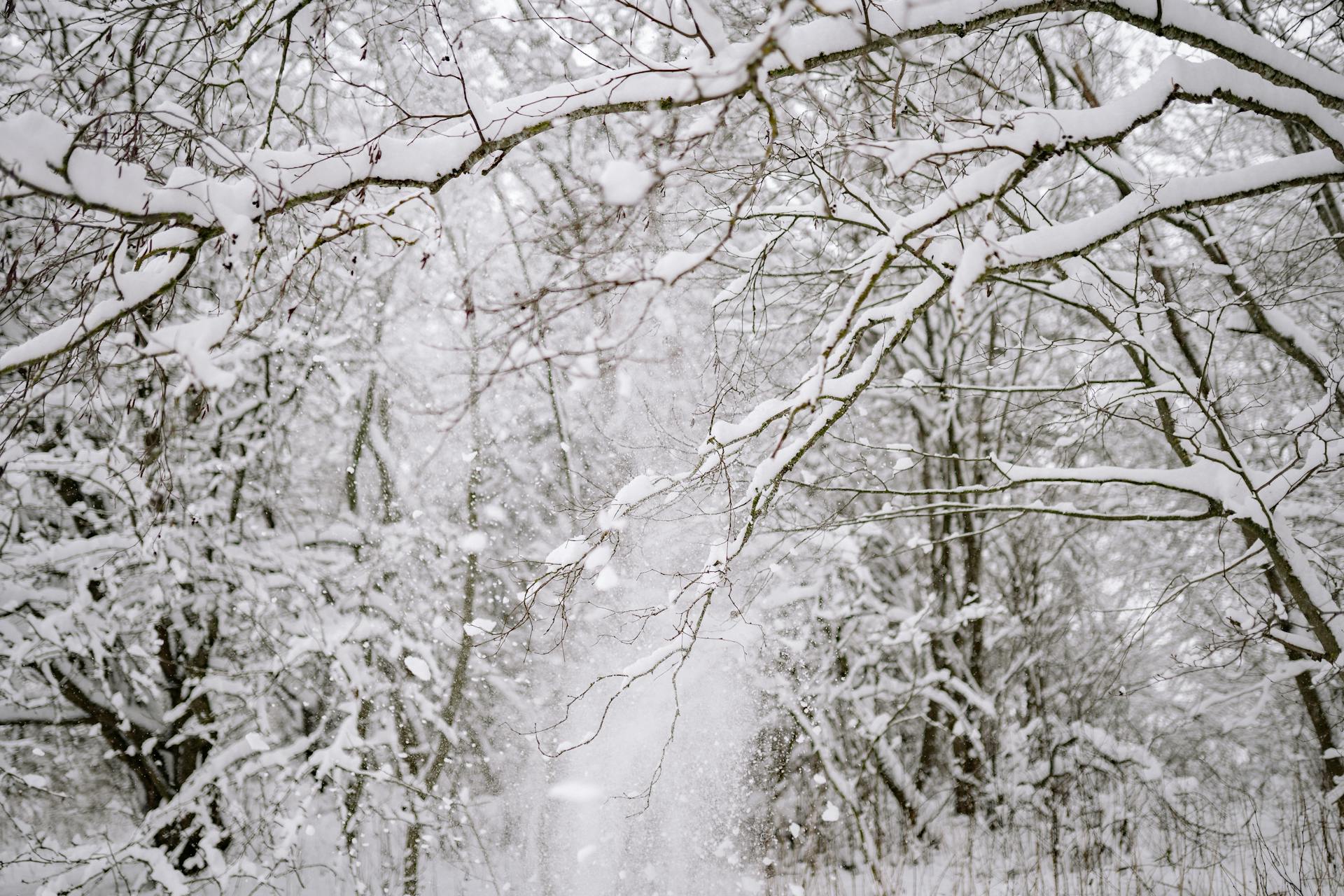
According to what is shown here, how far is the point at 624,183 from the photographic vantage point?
1.37 metres

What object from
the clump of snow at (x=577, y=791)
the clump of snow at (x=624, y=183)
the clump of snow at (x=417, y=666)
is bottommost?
the clump of snow at (x=577, y=791)

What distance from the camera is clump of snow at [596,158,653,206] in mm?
1363

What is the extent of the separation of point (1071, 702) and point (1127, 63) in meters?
6.12

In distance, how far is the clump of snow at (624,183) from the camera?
4.47 ft

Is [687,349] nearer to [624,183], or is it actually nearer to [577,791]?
[577,791]

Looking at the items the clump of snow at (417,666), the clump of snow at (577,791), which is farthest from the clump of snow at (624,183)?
the clump of snow at (577,791)

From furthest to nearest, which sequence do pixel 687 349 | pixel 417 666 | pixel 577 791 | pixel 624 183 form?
pixel 687 349
pixel 577 791
pixel 417 666
pixel 624 183

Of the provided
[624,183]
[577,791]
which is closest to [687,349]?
[577,791]

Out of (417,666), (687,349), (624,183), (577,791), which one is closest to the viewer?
(624,183)

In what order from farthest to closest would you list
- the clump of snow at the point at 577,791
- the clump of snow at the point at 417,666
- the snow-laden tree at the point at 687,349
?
1. the clump of snow at the point at 577,791
2. the clump of snow at the point at 417,666
3. the snow-laden tree at the point at 687,349

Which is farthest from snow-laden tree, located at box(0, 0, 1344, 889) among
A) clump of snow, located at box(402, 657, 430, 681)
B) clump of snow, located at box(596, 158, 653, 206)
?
clump of snow, located at box(402, 657, 430, 681)

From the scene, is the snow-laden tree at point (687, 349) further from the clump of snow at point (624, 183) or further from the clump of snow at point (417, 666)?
the clump of snow at point (417, 666)

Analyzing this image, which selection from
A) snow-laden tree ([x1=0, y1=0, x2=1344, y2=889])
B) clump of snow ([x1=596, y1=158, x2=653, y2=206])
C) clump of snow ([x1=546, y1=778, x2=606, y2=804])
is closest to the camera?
clump of snow ([x1=596, y1=158, x2=653, y2=206])

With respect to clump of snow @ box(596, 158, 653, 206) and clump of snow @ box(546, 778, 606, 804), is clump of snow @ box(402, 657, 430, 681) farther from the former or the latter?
clump of snow @ box(596, 158, 653, 206)
